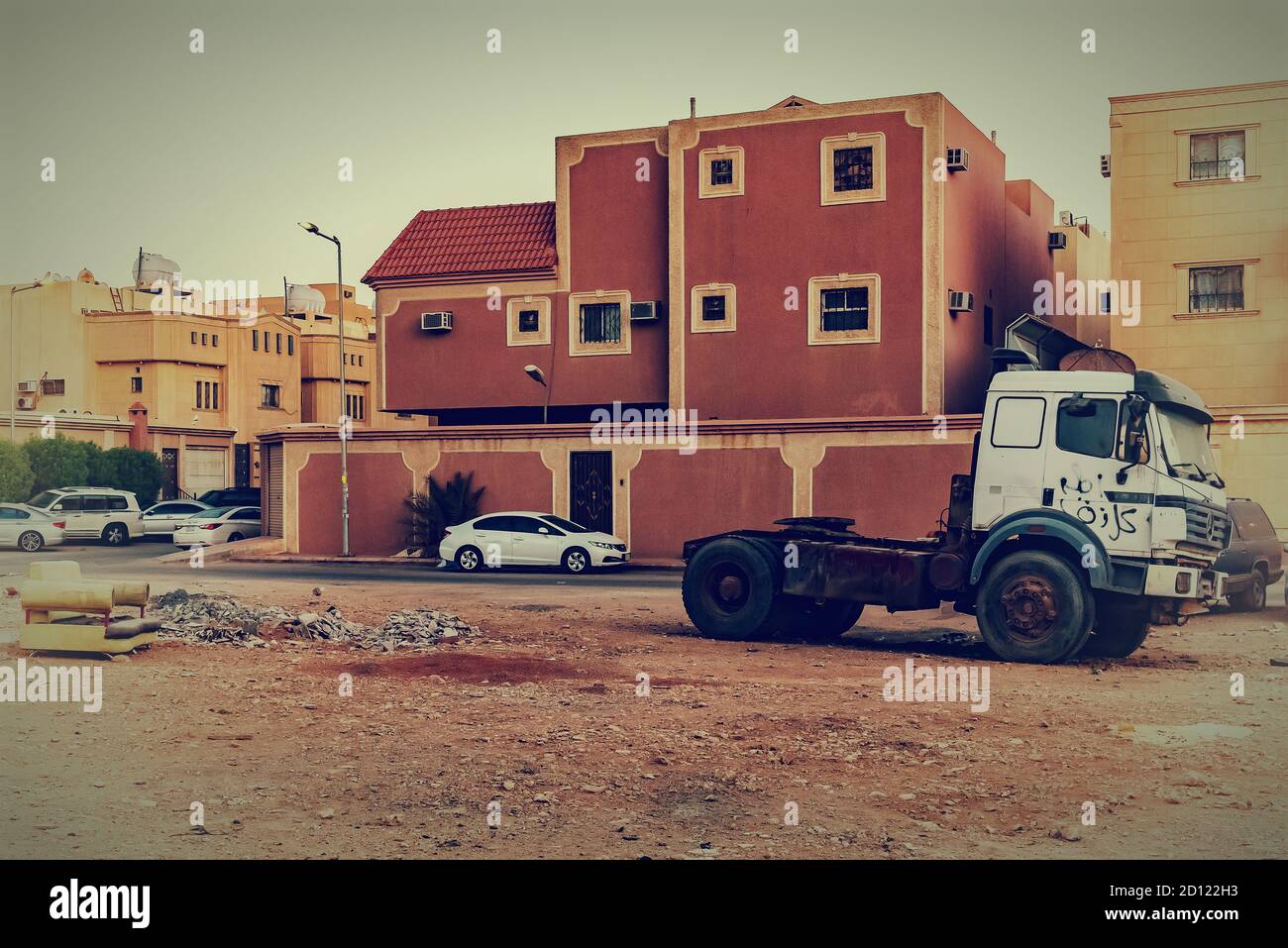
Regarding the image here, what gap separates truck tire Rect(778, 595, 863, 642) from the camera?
18141 mm

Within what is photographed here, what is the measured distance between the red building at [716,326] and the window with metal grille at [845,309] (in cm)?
5

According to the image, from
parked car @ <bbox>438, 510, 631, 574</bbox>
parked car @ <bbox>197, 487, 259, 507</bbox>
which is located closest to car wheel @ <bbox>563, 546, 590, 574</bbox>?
parked car @ <bbox>438, 510, 631, 574</bbox>

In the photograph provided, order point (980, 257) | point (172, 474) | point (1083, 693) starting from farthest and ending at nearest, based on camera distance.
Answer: point (172, 474) < point (980, 257) < point (1083, 693)

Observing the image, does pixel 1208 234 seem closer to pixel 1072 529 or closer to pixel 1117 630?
pixel 1117 630

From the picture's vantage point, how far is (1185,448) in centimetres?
1580

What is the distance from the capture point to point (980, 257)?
122 feet

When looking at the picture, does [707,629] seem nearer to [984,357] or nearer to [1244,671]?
[1244,671]

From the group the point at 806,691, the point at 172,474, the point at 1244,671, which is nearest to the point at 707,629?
the point at 806,691

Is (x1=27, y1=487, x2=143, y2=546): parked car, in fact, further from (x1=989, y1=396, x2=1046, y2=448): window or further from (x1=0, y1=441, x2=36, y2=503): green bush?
(x1=989, y1=396, x2=1046, y2=448): window

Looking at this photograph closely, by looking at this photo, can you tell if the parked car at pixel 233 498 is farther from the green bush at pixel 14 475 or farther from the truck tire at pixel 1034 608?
the truck tire at pixel 1034 608

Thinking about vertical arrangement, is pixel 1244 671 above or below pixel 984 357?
below

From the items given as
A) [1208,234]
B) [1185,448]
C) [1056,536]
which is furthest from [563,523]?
[1208,234]

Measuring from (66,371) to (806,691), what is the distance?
65.4 m

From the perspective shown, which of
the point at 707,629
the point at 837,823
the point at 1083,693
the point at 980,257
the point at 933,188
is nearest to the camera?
the point at 837,823
